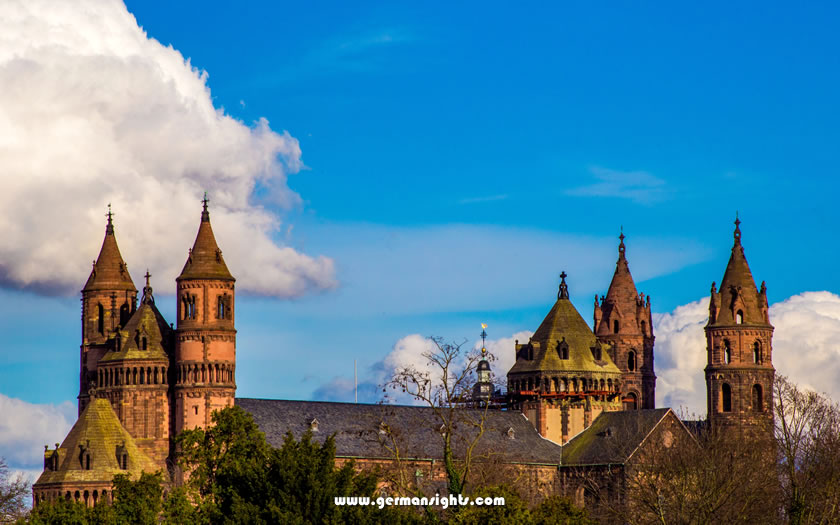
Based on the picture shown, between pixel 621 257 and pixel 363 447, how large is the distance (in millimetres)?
38082

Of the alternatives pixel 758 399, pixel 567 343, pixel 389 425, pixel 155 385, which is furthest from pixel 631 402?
pixel 155 385

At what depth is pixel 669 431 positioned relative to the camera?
15038 centimetres

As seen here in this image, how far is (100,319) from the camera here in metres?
151

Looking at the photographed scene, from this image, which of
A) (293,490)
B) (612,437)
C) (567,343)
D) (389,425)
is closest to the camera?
(293,490)

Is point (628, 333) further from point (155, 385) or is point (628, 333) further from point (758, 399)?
point (155, 385)

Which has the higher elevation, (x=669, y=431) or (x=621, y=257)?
(x=621, y=257)

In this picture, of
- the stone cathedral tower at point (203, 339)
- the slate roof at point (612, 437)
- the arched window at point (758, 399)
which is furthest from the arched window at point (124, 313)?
the arched window at point (758, 399)

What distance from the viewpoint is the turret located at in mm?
149375

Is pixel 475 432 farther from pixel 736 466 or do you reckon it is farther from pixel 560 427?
pixel 736 466

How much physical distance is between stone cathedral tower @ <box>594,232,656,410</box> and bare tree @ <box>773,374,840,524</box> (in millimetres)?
41104

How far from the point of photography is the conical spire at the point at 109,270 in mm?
151250

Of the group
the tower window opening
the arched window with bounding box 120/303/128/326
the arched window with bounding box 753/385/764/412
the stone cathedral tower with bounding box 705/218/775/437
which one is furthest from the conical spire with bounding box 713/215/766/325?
the arched window with bounding box 120/303/128/326

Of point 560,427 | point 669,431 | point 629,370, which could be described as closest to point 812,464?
point 669,431

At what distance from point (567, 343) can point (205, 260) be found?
36.7 meters
